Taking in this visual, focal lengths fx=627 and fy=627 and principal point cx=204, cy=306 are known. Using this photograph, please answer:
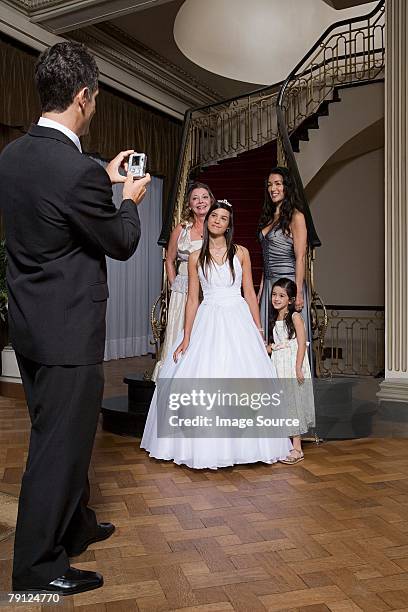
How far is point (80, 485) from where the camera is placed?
7.14 ft

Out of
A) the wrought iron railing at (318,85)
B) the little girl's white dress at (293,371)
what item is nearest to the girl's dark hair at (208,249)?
the little girl's white dress at (293,371)

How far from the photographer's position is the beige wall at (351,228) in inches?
378

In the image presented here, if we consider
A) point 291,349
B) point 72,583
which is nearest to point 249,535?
point 72,583

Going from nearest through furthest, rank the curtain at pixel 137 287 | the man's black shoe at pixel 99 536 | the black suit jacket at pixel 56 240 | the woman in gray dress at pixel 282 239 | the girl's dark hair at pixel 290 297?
the black suit jacket at pixel 56 240 → the man's black shoe at pixel 99 536 → the girl's dark hair at pixel 290 297 → the woman in gray dress at pixel 282 239 → the curtain at pixel 137 287

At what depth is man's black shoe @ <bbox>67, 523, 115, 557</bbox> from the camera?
8.03 ft

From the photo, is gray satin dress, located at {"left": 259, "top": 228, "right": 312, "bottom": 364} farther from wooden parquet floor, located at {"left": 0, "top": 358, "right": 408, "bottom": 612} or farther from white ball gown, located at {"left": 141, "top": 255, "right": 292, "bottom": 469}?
wooden parquet floor, located at {"left": 0, "top": 358, "right": 408, "bottom": 612}

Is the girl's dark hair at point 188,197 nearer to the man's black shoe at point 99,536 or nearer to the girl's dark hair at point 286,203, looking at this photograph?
the girl's dark hair at point 286,203

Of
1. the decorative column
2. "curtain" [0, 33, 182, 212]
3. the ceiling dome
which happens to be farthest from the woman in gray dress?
the ceiling dome

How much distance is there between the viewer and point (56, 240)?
6.73ft

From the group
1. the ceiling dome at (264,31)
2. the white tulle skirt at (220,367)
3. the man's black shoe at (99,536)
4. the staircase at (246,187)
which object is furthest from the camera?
the ceiling dome at (264,31)

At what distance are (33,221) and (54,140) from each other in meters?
0.28

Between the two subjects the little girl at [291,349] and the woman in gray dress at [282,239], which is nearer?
the little girl at [291,349]

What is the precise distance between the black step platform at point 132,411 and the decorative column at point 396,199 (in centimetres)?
178

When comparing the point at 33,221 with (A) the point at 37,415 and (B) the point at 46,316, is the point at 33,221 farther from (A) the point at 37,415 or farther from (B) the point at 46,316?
(A) the point at 37,415
